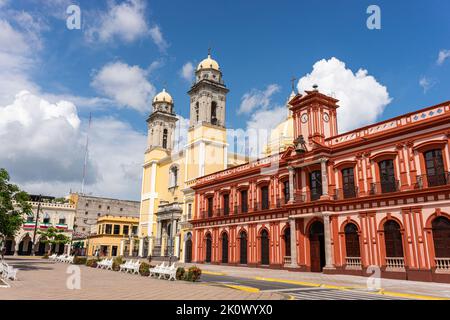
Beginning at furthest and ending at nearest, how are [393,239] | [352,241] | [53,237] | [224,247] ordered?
[53,237], [224,247], [352,241], [393,239]

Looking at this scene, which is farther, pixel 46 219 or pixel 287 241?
pixel 46 219

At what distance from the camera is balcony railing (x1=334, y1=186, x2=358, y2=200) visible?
2442 cm

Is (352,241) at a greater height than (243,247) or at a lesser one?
greater

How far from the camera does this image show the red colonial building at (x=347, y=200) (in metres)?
20.3

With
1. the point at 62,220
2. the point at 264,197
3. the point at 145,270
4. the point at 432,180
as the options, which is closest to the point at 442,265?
the point at 432,180

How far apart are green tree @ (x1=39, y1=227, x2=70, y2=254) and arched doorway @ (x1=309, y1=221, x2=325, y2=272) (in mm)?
42686

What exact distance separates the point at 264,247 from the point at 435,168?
15.1 m

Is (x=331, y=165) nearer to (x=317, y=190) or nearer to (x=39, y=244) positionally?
(x=317, y=190)

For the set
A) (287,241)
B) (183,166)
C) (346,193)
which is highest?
(183,166)

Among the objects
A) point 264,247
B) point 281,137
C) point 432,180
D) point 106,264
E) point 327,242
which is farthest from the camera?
point 281,137

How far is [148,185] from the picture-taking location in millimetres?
56594

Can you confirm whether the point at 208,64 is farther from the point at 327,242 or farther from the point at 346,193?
the point at 327,242

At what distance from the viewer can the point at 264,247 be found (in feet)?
101
